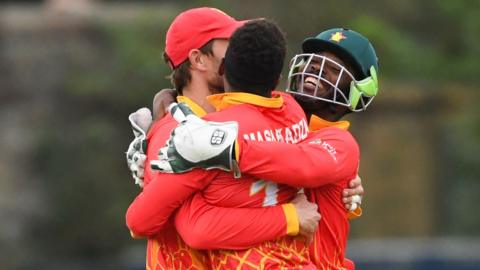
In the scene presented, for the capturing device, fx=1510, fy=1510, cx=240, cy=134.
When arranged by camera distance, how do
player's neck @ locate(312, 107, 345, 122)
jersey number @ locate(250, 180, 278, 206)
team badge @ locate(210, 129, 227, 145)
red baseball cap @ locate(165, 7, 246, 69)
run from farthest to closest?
player's neck @ locate(312, 107, 345, 122)
red baseball cap @ locate(165, 7, 246, 69)
jersey number @ locate(250, 180, 278, 206)
team badge @ locate(210, 129, 227, 145)

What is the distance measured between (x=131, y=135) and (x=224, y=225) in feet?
49.8

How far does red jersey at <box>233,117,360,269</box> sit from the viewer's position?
5.68m

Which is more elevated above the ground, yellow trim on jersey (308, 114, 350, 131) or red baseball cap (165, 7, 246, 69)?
red baseball cap (165, 7, 246, 69)

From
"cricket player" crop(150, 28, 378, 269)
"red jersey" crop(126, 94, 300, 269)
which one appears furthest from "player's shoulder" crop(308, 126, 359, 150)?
"red jersey" crop(126, 94, 300, 269)

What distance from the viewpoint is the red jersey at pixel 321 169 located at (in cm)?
568

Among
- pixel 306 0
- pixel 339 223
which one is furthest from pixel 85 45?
pixel 339 223

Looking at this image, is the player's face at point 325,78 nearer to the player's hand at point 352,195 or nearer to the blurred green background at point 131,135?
the player's hand at point 352,195

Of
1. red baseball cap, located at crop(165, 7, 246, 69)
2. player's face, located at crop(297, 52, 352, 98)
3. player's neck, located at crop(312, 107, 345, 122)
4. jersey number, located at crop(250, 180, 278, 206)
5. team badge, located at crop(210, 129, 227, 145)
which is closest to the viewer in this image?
team badge, located at crop(210, 129, 227, 145)

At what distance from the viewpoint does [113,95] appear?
21578mm

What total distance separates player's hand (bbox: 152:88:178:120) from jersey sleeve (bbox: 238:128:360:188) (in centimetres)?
65

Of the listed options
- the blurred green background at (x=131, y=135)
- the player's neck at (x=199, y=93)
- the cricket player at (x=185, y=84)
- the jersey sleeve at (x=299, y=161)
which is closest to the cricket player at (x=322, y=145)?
the jersey sleeve at (x=299, y=161)

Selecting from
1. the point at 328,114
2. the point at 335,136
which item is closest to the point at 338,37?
the point at 328,114

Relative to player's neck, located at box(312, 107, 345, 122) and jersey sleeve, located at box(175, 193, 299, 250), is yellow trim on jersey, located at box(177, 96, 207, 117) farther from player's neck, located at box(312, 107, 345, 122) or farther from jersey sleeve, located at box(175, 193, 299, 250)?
player's neck, located at box(312, 107, 345, 122)

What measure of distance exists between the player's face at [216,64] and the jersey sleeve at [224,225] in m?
0.52
